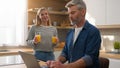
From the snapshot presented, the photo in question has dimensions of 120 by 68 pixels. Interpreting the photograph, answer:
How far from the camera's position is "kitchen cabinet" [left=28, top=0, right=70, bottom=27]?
4.44m

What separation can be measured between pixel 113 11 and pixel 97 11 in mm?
369

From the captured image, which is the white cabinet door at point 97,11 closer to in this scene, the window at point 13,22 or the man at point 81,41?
the window at point 13,22

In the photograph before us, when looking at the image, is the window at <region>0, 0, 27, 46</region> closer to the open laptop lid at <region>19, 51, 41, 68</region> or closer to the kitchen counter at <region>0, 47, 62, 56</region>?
the kitchen counter at <region>0, 47, 62, 56</region>

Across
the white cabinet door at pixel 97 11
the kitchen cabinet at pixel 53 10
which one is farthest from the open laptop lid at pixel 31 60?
the kitchen cabinet at pixel 53 10

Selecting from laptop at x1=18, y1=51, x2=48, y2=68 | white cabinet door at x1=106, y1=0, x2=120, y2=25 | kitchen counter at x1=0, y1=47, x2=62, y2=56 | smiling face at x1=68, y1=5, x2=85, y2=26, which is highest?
white cabinet door at x1=106, y1=0, x2=120, y2=25

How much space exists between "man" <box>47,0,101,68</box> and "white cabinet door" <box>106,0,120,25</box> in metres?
1.95

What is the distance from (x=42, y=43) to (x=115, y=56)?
121 centimetres

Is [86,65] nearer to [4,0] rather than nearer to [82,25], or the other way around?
[82,25]

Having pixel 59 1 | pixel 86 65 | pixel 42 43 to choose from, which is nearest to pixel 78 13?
pixel 86 65

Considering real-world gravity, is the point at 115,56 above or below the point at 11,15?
below

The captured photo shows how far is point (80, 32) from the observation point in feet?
5.95

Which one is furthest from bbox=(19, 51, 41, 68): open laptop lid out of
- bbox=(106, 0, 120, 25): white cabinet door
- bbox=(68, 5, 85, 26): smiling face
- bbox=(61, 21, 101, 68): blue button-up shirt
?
bbox=(106, 0, 120, 25): white cabinet door

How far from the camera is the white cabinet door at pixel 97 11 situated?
3.90 meters

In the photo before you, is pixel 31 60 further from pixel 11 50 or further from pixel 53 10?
pixel 53 10
